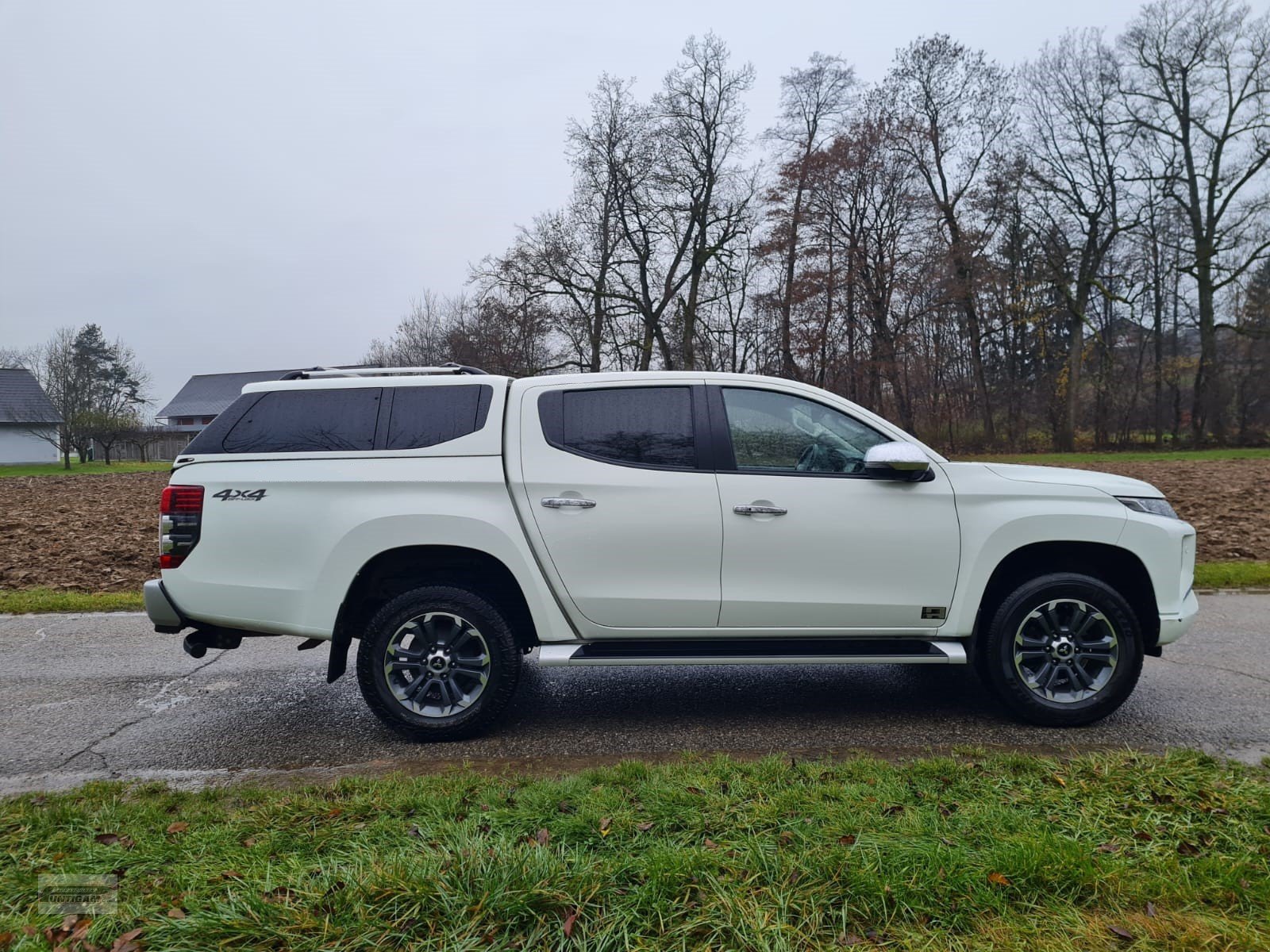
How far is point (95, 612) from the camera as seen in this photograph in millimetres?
7727

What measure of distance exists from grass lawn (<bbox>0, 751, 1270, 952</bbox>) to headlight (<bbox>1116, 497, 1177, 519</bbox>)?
58.3 inches

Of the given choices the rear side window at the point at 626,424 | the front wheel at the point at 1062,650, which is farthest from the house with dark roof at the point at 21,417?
the front wheel at the point at 1062,650

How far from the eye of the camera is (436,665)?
4367 mm

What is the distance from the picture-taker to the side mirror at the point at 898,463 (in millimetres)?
4301

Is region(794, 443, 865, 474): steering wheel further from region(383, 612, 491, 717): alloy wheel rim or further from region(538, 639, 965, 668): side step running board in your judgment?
region(383, 612, 491, 717): alloy wheel rim

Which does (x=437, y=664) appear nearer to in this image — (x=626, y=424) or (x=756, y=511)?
(x=626, y=424)

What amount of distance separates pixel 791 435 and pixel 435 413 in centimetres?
203

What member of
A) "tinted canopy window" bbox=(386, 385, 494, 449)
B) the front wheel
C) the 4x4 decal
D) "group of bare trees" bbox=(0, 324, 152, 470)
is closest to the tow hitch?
the 4x4 decal

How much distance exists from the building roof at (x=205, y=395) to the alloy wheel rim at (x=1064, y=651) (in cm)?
8558

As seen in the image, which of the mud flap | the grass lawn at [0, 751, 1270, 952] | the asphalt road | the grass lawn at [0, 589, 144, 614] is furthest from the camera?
the grass lawn at [0, 589, 144, 614]

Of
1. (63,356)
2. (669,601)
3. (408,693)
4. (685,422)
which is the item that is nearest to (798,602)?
(669,601)

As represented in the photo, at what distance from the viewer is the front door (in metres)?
4.38

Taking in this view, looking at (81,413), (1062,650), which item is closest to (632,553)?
(1062,650)

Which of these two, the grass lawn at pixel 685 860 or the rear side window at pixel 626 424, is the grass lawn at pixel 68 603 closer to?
the grass lawn at pixel 685 860
